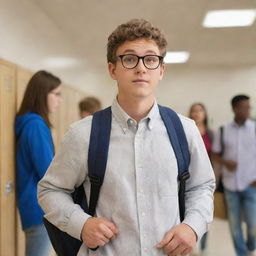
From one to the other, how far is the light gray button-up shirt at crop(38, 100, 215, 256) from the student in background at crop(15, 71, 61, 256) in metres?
1.02

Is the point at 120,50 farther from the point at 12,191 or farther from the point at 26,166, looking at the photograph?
the point at 12,191

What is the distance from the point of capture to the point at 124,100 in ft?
4.21

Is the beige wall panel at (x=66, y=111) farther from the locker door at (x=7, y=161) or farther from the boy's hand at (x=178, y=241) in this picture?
the boy's hand at (x=178, y=241)

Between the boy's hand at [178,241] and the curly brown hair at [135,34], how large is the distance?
644mm

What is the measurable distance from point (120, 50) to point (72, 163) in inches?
17.7

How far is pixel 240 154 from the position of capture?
3266 millimetres

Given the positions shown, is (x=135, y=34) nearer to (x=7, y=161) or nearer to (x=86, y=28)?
(x=7, y=161)

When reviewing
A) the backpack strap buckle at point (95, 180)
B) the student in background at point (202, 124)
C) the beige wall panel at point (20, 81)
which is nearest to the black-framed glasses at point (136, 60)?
the backpack strap buckle at point (95, 180)

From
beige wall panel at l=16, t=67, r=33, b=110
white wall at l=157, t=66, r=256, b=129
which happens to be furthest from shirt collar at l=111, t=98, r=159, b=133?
white wall at l=157, t=66, r=256, b=129

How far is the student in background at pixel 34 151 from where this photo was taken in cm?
224

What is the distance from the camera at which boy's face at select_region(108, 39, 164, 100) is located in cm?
121

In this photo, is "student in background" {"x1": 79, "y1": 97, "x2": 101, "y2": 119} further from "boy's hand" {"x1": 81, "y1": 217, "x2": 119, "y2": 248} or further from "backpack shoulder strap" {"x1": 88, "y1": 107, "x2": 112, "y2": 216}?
"boy's hand" {"x1": 81, "y1": 217, "x2": 119, "y2": 248}

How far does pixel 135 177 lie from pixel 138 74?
36 cm

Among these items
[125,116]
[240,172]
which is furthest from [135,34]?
[240,172]
